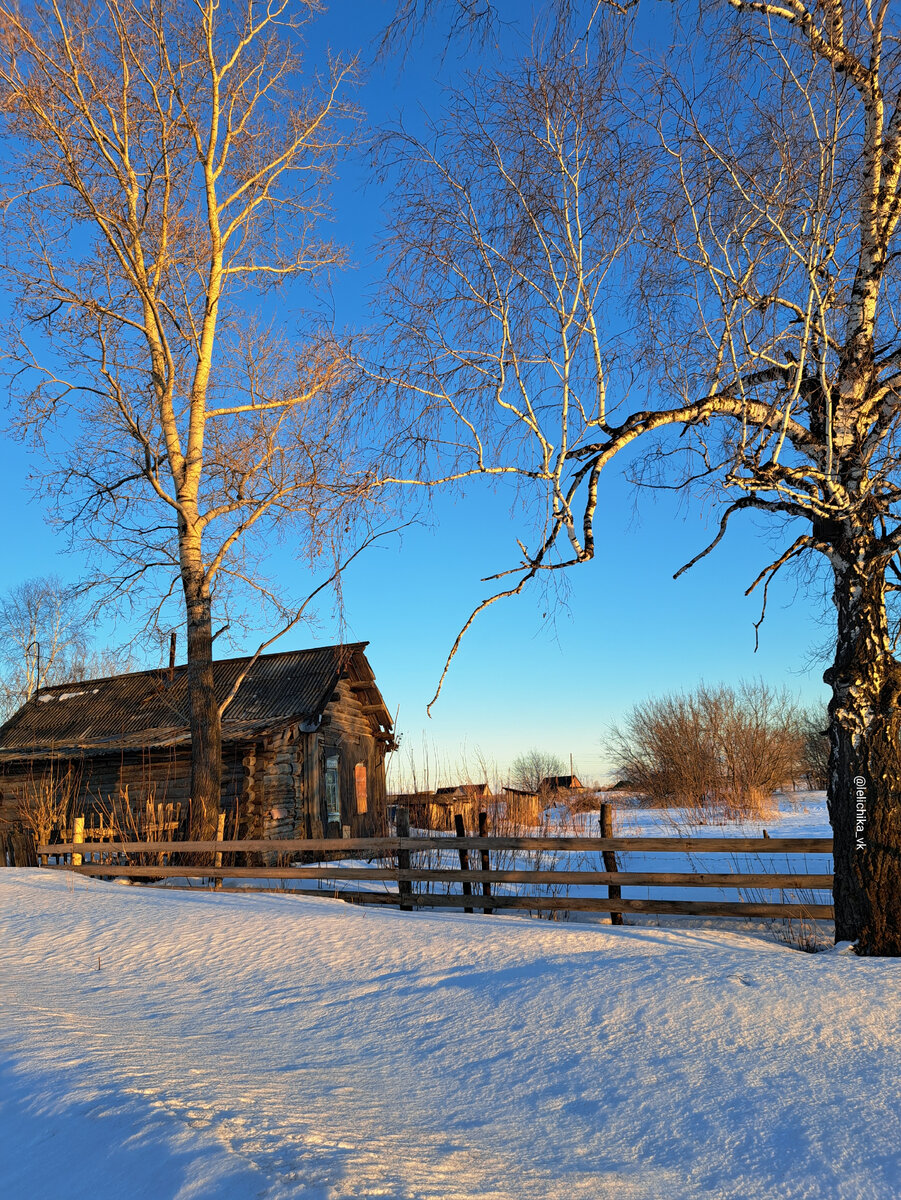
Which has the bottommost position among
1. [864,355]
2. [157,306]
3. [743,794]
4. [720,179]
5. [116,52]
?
[743,794]

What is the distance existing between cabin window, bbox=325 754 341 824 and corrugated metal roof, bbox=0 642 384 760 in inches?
74.5

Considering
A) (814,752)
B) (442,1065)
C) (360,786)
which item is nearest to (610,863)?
(442,1065)

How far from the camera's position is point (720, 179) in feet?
18.1

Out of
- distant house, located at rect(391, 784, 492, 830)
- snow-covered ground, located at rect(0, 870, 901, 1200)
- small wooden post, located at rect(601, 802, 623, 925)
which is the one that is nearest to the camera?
snow-covered ground, located at rect(0, 870, 901, 1200)

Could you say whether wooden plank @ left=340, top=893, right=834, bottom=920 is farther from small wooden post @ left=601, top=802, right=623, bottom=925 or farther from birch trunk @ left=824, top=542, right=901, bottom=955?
birch trunk @ left=824, top=542, right=901, bottom=955

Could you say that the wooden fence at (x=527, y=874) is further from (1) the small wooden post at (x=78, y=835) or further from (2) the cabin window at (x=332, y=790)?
(2) the cabin window at (x=332, y=790)

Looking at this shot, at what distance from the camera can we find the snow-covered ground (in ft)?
9.46

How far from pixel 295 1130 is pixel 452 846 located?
6.73 metres

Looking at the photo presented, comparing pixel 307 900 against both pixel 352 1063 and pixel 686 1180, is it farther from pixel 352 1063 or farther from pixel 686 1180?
pixel 686 1180

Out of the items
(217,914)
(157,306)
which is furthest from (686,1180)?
(157,306)

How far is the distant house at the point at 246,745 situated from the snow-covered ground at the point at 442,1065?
1101 cm

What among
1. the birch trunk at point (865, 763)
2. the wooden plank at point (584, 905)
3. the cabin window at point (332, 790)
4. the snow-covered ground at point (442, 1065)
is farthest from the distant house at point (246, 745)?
the birch trunk at point (865, 763)

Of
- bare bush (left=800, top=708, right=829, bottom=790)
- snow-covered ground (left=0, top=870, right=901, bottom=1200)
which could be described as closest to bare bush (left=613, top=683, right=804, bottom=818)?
bare bush (left=800, top=708, right=829, bottom=790)

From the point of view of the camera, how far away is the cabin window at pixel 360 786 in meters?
22.3
